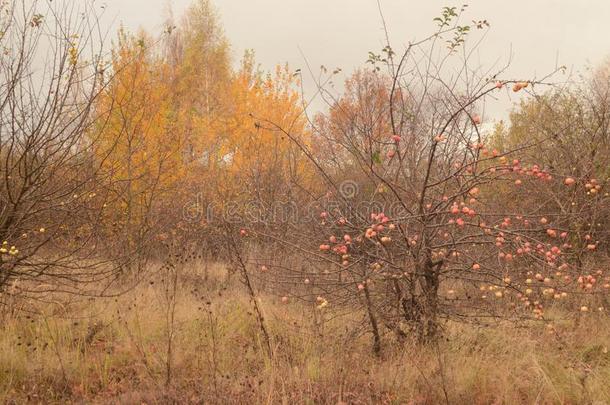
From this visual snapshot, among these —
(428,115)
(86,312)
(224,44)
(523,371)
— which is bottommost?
(523,371)

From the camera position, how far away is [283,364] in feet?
13.6

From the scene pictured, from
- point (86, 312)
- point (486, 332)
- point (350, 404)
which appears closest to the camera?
point (350, 404)

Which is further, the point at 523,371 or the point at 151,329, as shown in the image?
the point at 151,329

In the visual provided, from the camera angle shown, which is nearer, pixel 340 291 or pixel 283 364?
pixel 283 364

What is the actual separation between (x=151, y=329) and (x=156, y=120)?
5539mm

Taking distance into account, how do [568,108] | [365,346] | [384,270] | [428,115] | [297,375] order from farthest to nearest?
[568,108] < [428,115] < [365,346] < [384,270] < [297,375]

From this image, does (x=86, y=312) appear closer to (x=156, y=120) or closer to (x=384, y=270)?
(x=384, y=270)

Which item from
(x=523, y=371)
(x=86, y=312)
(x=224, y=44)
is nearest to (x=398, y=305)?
(x=523, y=371)

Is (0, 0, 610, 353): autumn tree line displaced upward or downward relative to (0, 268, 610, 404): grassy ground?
upward

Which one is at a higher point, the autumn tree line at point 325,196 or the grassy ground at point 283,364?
the autumn tree line at point 325,196

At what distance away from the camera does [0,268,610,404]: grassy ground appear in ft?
12.0

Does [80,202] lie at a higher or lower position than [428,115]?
lower

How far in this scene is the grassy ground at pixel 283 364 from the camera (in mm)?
3668

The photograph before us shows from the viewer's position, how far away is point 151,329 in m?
5.41
